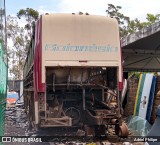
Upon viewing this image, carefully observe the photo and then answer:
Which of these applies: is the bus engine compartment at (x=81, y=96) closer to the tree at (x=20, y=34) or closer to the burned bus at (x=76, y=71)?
Answer: the burned bus at (x=76, y=71)

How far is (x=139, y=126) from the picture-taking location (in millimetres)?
10109

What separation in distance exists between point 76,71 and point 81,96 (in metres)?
0.84

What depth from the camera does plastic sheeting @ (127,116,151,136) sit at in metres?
9.52

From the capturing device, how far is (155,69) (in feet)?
62.8

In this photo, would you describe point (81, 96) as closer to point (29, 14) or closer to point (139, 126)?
point (139, 126)

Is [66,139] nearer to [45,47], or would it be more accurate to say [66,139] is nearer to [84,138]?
[84,138]

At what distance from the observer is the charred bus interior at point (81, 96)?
8.45m

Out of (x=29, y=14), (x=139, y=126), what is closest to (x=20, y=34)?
(x=29, y=14)

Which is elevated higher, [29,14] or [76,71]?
[29,14]

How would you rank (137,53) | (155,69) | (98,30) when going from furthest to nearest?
1. (155,69)
2. (137,53)
3. (98,30)

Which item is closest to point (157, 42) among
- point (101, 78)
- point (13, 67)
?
point (101, 78)

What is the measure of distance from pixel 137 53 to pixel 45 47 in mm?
9614

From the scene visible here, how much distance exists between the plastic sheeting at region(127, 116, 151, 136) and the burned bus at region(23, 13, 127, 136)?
1087 mm

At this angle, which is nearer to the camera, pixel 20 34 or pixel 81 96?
pixel 81 96
